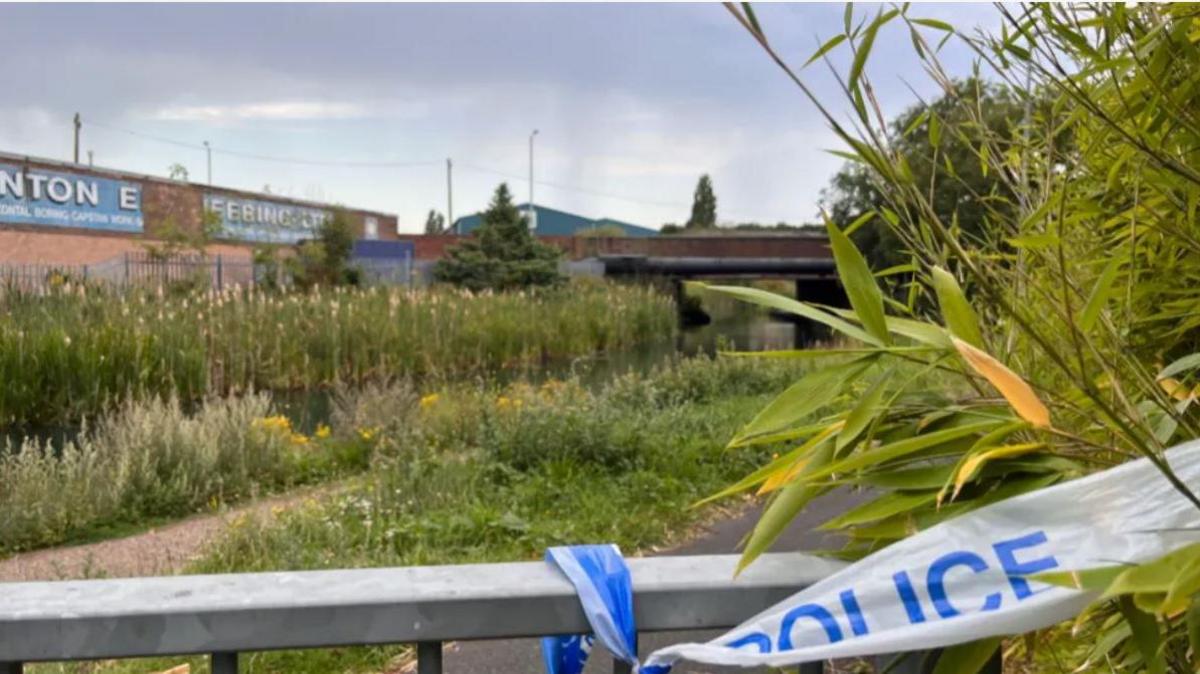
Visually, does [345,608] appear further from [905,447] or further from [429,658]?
[905,447]

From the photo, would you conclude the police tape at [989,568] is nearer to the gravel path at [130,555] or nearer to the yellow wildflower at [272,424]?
the gravel path at [130,555]

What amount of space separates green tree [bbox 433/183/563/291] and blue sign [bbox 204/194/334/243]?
17.5ft

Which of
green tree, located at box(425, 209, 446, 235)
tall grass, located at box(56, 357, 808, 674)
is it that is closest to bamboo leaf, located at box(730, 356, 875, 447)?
tall grass, located at box(56, 357, 808, 674)

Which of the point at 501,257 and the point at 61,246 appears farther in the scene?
the point at 501,257

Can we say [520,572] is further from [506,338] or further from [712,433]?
[506,338]

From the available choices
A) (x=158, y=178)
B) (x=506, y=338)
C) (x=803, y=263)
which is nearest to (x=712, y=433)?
(x=506, y=338)

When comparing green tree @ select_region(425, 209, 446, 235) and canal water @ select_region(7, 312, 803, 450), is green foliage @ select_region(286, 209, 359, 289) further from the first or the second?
green tree @ select_region(425, 209, 446, 235)

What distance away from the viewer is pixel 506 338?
22.0 meters

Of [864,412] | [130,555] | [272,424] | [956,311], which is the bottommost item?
[130,555]

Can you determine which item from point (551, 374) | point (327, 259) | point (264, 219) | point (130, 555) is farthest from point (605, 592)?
point (264, 219)

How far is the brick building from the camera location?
2806cm

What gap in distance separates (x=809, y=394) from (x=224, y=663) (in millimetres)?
833

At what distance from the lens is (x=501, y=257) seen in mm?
36438

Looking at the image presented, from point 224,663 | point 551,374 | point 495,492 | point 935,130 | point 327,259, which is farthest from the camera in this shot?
point 327,259
